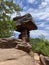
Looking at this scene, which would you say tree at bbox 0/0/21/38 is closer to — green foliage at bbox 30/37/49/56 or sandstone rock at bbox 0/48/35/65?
green foliage at bbox 30/37/49/56

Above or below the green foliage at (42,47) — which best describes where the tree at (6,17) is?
above

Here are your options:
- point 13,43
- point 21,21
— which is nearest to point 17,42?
point 13,43

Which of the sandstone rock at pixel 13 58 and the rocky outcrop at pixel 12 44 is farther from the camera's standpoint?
the rocky outcrop at pixel 12 44

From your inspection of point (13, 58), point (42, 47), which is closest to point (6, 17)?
point (42, 47)

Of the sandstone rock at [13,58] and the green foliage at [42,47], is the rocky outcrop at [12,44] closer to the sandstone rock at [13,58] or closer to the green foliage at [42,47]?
the sandstone rock at [13,58]

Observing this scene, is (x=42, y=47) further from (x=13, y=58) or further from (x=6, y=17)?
(x=13, y=58)

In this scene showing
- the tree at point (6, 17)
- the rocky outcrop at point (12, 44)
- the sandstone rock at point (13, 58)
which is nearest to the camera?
the sandstone rock at point (13, 58)

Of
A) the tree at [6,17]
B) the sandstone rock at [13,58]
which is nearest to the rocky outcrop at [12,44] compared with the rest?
the sandstone rock at [13,58]

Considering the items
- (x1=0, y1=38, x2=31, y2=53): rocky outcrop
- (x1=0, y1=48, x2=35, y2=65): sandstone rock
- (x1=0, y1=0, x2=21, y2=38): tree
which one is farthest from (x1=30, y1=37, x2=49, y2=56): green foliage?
(x1=0, y1=48, x2=35, y2=65): sandstone rock

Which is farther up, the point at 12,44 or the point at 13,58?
the point at 12,44

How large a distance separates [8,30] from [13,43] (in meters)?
21.3

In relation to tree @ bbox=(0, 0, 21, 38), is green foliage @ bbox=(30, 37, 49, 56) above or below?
below

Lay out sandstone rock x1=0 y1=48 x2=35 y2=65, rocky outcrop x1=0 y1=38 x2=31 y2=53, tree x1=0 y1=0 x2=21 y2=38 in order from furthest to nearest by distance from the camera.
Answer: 1. tree x1=0 y1=0 x2=21 y2=38
2. rocky outcrop x1=0 y1=38 x2=31 y2=53
3. sandstone rock x1=0 y1=48 x2=35 y2=65

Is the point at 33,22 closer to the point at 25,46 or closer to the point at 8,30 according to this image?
the point at 8,30
